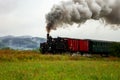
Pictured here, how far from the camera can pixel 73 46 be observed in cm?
5319

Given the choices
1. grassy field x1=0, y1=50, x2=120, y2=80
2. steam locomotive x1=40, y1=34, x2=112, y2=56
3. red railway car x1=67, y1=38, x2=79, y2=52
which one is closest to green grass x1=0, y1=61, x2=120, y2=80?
grassy field x1=0, y1=50, x2=120, y2=80

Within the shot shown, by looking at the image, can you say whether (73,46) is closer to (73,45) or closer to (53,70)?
(73,45)

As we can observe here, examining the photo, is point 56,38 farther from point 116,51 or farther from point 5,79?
point 5,79

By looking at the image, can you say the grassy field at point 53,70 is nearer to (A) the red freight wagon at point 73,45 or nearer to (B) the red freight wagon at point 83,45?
(A) the red freight wagon at point 73,45

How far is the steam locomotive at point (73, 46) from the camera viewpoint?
168ft

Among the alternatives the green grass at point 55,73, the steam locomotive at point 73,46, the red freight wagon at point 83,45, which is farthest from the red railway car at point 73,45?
the green grass at point 55,73

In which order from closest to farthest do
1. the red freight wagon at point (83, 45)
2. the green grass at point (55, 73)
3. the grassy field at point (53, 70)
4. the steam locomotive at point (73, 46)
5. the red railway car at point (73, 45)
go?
1. the green grass at point (55, 73)
2. the grassy field at point (53, 70)
3. the steam locomotive at point (73, 46)
4. the red railway car at point (73, 45)
5. the red freight wagon at point (83, 45)

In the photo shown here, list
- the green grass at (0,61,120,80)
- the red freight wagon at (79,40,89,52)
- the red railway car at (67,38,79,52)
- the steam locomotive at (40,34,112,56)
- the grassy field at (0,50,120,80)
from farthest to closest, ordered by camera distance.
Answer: the red freight wagon at (79,40,89,52) < the red railway car at (67,38,79,52) < the steam locomotive at (40,34,112,56) < the grassy field at (0,50,120,80) < the green grass at (0,61,120,80)

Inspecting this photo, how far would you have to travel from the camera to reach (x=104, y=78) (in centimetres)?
1712

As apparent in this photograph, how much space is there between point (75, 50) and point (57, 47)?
3661 mm

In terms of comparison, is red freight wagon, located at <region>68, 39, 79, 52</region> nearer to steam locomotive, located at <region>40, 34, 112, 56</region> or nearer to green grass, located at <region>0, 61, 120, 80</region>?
steam locomotive, located at <region>40, 34, 112, 56</region>

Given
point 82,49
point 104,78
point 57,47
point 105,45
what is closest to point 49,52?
point 57,47

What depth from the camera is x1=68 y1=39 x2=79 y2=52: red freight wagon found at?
52.6 m

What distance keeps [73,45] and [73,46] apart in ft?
0.58
